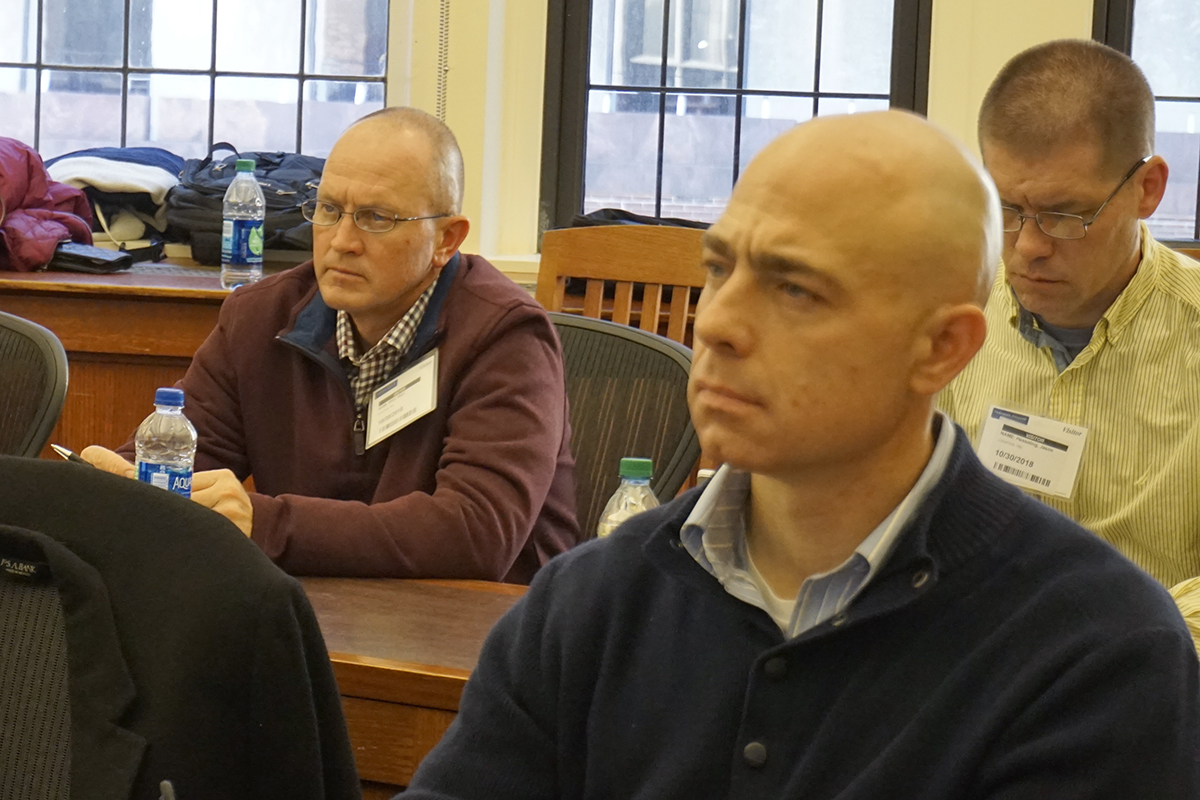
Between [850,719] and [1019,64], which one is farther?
[1019,64]

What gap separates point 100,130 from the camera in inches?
176

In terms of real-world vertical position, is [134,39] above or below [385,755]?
above

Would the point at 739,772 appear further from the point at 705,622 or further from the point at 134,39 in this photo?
the point at 134,39

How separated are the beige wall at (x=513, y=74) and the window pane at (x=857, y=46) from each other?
0.19 metres

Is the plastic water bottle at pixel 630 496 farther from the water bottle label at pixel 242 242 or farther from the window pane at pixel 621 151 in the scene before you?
the window pane at pixel 621 151

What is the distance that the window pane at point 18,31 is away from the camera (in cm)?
445

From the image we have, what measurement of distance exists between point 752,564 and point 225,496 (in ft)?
3.22

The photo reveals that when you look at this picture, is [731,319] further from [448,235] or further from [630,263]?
[630,263]

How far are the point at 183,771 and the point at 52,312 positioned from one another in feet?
9.03

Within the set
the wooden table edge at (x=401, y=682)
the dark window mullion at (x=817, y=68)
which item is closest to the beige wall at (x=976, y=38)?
the dark window mullion at (x=817, y=68)

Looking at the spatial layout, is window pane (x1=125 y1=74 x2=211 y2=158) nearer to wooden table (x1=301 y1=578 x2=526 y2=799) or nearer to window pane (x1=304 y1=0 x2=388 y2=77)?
window pane (x1=304 y1=0 x2=388 y2=77)

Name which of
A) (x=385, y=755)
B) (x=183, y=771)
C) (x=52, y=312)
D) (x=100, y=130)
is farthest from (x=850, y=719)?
(x=100, y=130)

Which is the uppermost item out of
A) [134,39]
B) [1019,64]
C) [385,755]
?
[134,39]

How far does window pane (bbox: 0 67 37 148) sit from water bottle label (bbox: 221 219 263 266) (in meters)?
1.21
